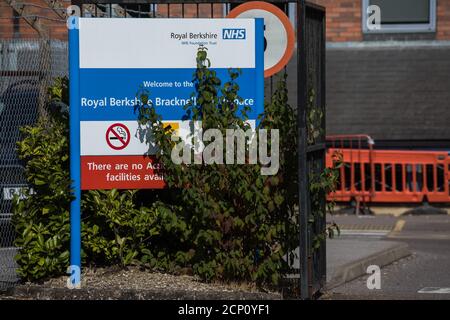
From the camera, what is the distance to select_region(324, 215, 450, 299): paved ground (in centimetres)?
905

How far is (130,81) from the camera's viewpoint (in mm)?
7809

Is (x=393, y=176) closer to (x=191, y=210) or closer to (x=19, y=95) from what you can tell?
(x=19, y=95)

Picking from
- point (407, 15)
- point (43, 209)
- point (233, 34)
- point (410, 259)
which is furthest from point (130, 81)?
point (407, 15)

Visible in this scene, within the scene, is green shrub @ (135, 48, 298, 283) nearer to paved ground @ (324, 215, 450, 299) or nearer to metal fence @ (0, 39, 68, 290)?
paved ground @ (324, 215, 450, 299)

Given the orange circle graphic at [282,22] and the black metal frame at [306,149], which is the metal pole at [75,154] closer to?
the black metal frame at [306,149]

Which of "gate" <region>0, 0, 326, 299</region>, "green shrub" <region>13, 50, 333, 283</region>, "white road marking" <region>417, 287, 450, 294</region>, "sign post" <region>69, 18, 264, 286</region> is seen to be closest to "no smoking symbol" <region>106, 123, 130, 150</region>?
"sign post" <region>69, 18, 264, 286</region>

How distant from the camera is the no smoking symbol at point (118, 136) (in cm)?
784

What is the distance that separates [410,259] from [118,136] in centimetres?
490

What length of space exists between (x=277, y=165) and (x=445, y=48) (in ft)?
35.9

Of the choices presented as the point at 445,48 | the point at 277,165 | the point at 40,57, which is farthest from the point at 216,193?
the point at 445,48

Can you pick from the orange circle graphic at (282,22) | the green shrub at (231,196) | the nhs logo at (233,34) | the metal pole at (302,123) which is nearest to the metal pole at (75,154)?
the green shrub at (231,196)

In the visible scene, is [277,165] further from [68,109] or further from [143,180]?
[68,109]

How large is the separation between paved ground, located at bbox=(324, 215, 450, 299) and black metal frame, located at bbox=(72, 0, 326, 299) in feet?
1.87

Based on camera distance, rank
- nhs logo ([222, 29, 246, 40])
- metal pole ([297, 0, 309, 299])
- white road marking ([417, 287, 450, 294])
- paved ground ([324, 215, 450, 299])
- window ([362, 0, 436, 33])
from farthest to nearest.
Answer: window ([362, 0, 436, 33]) → white road marking ([417, 287, 450, 294]) → paved ground ([324, 215, 450, 299]) → nhs logo ([222, 29, 246, 40]) → metal pole ([297, 0, 309, 299])
